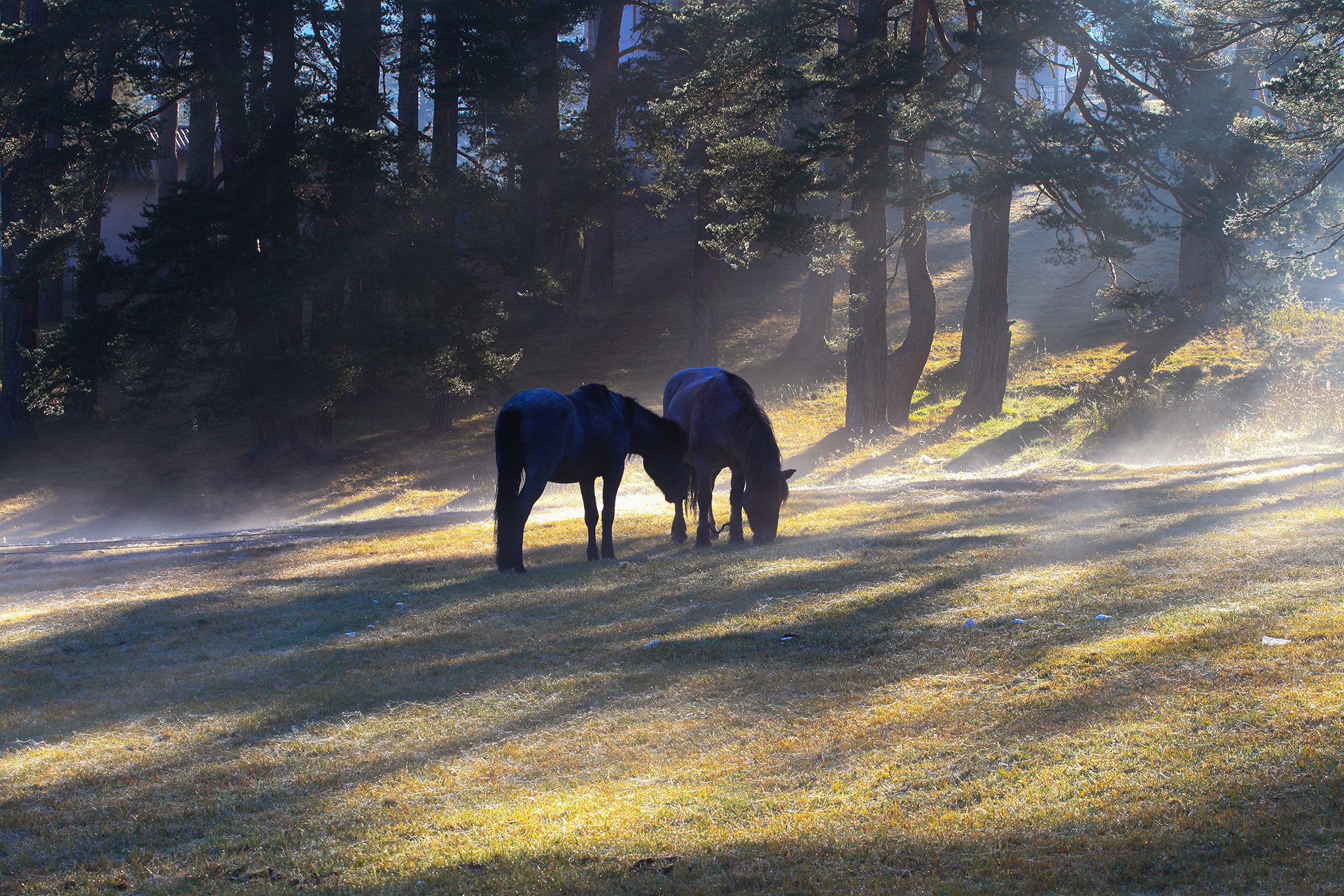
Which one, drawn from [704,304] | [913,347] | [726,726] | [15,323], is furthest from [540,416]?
[15,323]

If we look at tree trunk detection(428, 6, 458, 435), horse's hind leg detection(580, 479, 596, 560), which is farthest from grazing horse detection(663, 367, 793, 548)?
tree trunk detection(428, 6, 458, 435)

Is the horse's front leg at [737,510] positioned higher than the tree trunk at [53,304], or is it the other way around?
the tree trunk at [53,304]

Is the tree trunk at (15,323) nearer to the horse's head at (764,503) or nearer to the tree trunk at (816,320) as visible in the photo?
the horse's head at (764,503)

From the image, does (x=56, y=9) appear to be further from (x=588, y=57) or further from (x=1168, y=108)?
(x=1168, y=108)

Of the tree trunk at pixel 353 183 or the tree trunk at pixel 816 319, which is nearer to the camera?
the tree trunk at pixel 353 183

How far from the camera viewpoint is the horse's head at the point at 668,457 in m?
13.1

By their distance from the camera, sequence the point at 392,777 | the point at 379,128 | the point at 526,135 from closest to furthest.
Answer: the point at 392,777 < the point at 379,128 < the point at 526,135

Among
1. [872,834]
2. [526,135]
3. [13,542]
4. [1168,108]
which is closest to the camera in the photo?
[872,834]

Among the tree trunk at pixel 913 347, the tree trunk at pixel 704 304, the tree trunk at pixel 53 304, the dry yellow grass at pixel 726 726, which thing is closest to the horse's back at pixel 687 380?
the dry yellow grass at pixel 726 726

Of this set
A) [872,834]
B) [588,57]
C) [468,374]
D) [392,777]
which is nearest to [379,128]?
[468,374]

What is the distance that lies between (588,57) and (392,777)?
31.9 metres

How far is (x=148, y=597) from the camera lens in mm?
11148

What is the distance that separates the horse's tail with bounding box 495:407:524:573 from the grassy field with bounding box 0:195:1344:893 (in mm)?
412

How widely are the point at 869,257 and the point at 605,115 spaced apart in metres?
9.28
